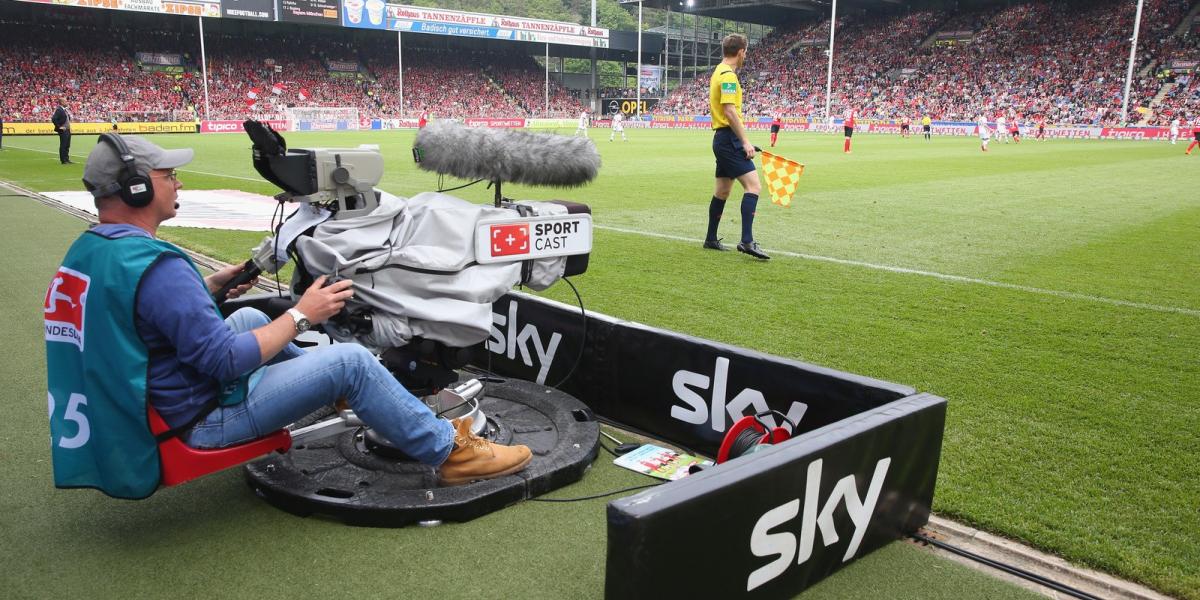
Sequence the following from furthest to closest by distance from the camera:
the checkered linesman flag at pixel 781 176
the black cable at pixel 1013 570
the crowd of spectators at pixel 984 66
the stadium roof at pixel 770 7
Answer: the stadium roof at pixel 770 7 < the crowd of spectators at pixel 984 66 < the checkered linesman flag at pixel 781 176 < the black cable at pixel 1013 570

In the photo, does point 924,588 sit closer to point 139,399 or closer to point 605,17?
point 139,399

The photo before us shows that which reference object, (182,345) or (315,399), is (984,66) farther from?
(182,345)

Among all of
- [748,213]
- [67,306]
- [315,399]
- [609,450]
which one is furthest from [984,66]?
[67,306]

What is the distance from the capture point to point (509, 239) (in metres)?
3.04

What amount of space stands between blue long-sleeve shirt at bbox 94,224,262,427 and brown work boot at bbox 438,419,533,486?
0.81 m

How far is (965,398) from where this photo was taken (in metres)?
4.12

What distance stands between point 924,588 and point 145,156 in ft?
8.81

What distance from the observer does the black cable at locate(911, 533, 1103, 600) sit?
250 cm

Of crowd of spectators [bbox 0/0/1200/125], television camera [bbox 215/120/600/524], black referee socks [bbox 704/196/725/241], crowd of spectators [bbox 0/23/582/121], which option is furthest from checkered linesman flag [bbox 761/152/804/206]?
crowd of spectators [bbox 0/23/582/121]

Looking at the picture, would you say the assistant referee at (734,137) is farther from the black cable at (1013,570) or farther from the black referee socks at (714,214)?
the black cable at (1013,570)

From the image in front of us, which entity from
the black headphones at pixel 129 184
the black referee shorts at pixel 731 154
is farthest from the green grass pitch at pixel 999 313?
the black headphones at pixel 129 184

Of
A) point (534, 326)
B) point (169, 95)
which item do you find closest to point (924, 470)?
point (534, 326)

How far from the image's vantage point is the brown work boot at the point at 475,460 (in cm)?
297

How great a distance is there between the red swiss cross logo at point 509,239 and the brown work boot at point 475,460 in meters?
0.69
